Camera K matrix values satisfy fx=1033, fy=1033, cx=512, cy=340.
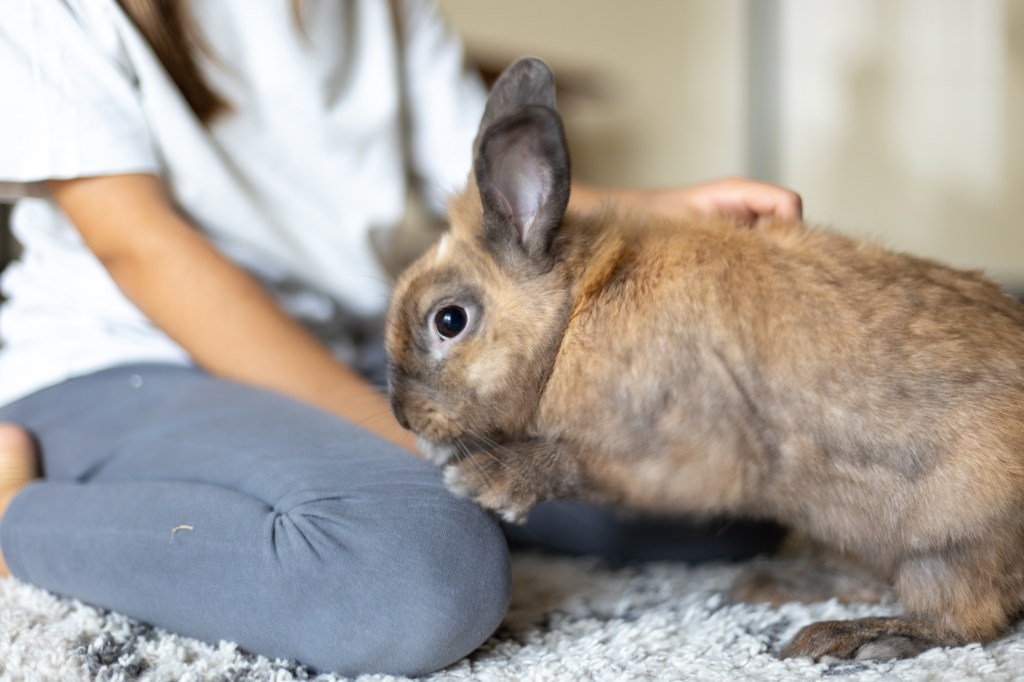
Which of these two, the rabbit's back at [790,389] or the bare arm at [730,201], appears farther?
the bare arm at [730,201]

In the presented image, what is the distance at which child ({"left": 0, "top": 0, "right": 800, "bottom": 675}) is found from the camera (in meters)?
0.92

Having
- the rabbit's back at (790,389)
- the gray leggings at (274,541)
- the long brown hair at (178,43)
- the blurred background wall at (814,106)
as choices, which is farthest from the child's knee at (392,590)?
the blurred background wall at (814,106)

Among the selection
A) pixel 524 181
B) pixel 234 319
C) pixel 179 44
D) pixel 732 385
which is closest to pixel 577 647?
pixel 732 385

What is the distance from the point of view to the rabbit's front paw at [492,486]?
940 mm

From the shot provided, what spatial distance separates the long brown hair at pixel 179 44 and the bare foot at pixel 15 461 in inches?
17.6

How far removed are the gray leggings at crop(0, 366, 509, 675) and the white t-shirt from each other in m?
0.22

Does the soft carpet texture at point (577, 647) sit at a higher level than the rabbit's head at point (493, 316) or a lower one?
lower

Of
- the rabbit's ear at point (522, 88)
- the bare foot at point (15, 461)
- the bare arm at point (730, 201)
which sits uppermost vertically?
the rabbit's ear at point (522, 88)

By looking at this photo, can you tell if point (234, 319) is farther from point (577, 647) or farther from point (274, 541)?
point (577, 647)

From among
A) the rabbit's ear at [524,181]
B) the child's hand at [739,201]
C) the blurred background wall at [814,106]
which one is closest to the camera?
the rabbit's ear at [524,181]

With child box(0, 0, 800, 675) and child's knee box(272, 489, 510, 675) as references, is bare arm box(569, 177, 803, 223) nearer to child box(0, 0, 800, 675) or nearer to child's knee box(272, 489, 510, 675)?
child box(0, 0, 800, 675)

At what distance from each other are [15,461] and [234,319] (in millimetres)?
314

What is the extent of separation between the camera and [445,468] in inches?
39.3

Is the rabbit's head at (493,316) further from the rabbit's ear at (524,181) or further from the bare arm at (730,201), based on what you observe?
the bare arm at (730,201)
